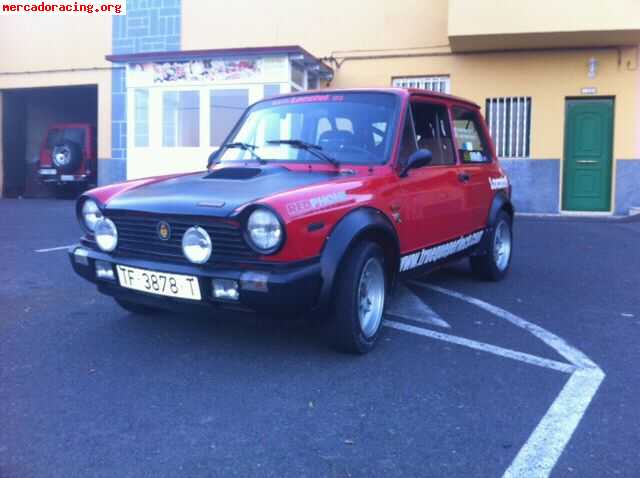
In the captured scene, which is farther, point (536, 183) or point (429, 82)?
point (429, 82)

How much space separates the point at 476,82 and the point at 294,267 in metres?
11.3

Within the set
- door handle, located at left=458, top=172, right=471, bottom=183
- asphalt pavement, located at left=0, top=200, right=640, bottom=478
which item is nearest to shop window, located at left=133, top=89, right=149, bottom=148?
asphalt pavement, located at left=0, top=200, right=640, bottom=478

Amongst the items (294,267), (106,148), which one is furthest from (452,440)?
(106,148)

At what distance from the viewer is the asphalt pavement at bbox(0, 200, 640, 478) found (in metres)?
2.73

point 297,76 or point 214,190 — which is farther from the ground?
point 297,76

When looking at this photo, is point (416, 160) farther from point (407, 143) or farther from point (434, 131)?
point (434, 131)

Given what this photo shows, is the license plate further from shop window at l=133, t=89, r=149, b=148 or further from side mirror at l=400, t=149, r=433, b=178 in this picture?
shop window at l=133, t=89, r=149, b=148

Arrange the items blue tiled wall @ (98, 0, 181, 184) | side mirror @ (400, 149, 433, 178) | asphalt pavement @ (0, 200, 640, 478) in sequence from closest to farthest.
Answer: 1. asphalt pavement @ (0, 200, 640, 478)
2. side mirror @ (400, 149, 433, 178)
3. blue tiled wall @ (98, 0, 181, 184)

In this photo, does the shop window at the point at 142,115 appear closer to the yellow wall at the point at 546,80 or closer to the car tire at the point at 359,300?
the yellow wall at the point at 546,80

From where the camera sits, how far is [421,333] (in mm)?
4543

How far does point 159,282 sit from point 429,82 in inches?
451

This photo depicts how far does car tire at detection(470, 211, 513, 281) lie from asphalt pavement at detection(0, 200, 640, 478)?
589 millimetres

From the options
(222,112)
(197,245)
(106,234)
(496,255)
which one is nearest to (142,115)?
(222,112)

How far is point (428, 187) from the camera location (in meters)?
4.79
